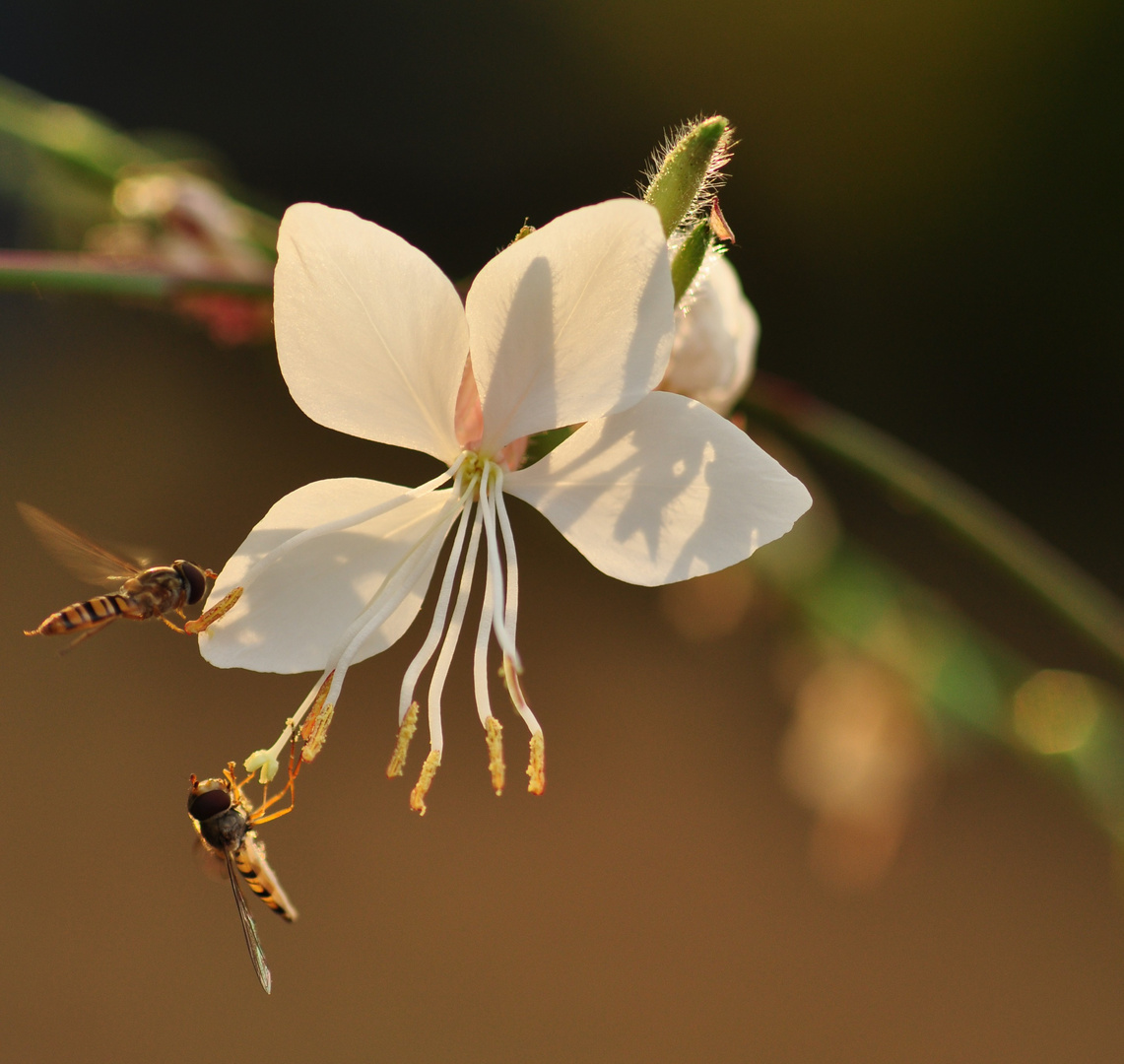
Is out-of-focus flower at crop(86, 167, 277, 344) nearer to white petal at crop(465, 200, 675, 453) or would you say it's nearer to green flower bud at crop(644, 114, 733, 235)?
white petal at crop(465, 200, 675, 453)

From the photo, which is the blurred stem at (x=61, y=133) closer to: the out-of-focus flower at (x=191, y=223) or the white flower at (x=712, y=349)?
the out-of-focus flower at (x=191, y=223)

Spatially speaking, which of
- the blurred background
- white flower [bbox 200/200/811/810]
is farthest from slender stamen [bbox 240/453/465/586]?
the blurred background

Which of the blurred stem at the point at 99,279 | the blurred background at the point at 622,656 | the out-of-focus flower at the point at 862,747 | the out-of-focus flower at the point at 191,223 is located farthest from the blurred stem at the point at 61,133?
the blurred background at the point at 622,656

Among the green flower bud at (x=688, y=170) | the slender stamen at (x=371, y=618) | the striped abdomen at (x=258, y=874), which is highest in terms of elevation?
the green flower bud at (x=688, y=170)

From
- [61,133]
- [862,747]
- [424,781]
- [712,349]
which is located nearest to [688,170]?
[712,349]

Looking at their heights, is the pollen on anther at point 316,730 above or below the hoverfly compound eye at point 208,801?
below

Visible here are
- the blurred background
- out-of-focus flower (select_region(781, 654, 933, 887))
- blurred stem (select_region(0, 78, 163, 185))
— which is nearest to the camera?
blurred stem (select_region(0, 78, 163, 185))

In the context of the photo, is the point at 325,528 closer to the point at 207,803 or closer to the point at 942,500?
the point at 207,803
